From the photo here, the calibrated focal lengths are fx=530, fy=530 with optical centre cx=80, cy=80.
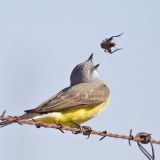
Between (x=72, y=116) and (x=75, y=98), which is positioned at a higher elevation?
(x=75, y=98)

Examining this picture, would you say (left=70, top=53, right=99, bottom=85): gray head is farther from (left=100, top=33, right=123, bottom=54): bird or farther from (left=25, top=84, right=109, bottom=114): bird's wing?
(left=100, top=33, right=123, bottom=54): bird

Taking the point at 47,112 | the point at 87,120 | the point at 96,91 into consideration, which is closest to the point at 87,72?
the point at 96,91

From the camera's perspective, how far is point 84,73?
37.8ft

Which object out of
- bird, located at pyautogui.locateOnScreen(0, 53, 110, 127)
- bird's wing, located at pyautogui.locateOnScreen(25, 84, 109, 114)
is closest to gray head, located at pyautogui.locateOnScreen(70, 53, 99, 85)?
bird, located at pyautogui.locateOnScreen(0, 53, 110, 127)

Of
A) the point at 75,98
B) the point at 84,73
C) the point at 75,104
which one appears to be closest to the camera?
the point at 75,104

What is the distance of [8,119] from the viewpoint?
16.3 feet

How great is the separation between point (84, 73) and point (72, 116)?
2.73m

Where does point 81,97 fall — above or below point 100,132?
above

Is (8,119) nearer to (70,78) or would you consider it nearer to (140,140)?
(140,140)

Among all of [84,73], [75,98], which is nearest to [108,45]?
[75,98]

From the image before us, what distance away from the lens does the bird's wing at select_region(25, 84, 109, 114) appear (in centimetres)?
855

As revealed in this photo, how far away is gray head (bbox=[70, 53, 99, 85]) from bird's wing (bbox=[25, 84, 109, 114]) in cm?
71

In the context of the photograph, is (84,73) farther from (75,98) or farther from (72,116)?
(72,116)

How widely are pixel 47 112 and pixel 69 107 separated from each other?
2.44 ft
